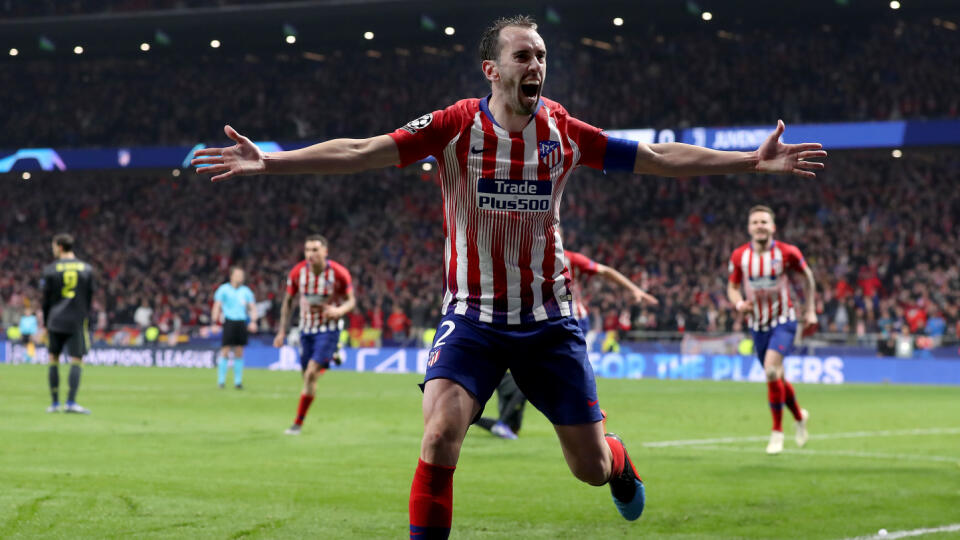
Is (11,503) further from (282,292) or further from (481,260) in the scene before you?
(282,292)

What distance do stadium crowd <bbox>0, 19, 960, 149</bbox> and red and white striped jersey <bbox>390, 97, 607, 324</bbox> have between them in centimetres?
3150

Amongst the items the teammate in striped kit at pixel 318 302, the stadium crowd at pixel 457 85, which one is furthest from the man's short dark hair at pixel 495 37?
the stadium crowd at pixel 457 85

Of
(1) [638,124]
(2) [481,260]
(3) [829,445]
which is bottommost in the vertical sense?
(3) [829,445]

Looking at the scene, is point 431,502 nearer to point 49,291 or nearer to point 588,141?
point 588,141

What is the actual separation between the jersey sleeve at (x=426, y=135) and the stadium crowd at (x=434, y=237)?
960 inches

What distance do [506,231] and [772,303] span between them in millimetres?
7907

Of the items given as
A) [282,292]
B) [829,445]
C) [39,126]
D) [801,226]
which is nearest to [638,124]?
[801,226]

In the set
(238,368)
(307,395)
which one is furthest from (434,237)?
Answer: (307,395)

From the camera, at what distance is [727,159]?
5414mm

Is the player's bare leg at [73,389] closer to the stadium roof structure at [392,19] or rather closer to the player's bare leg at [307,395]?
the player's bare leg at [307,395]

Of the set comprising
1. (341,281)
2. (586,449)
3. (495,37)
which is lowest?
(586,449)

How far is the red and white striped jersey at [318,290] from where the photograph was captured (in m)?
14.6

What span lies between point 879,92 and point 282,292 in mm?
18337

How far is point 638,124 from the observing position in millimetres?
38438
